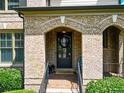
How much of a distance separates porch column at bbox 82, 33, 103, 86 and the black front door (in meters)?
4.25

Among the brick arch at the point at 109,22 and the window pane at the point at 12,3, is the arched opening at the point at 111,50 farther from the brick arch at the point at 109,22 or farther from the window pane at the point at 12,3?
the window pane at the point at 12,3

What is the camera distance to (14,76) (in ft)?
52.0

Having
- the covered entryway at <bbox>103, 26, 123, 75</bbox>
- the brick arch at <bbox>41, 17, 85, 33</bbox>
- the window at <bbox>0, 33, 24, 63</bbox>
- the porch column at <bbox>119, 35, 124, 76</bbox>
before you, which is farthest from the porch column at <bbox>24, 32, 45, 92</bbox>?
the porch column at <bbox>119, 35, 124, 76</bbox>

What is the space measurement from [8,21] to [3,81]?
5.45m

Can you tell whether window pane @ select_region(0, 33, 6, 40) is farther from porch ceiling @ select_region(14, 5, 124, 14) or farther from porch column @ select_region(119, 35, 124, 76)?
porch column @ select_region(119, 35, 124, 76)

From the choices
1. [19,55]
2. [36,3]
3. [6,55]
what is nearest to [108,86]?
[19,55]

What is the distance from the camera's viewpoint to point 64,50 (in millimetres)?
19625

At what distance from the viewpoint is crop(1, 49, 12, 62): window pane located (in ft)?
63.7

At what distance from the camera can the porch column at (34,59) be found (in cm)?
1555

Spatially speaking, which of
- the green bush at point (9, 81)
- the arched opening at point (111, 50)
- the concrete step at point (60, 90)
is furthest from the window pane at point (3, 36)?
the arched opening at point (111, 50)

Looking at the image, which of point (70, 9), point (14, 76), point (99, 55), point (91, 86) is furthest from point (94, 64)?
point (14, 76)

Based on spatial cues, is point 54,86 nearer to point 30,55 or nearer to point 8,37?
point 30,55

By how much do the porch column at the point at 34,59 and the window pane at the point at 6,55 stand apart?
4118 mm

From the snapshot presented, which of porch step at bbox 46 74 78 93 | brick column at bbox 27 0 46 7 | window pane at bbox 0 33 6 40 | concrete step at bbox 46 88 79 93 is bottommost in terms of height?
concrete step at bbox 46 88 79 93
